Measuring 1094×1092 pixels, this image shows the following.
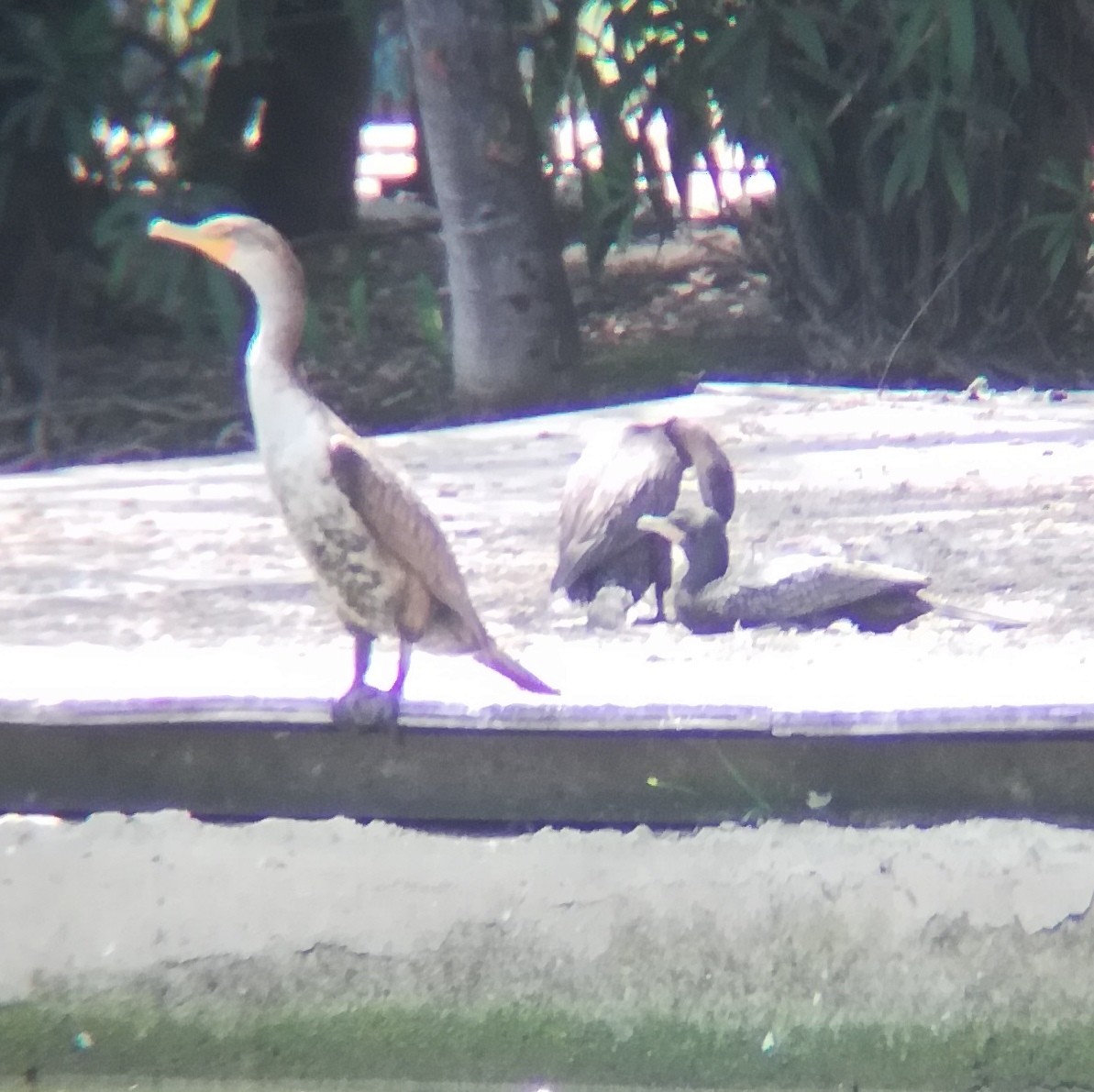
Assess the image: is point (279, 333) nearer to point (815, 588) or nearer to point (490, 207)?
point (815, 588)

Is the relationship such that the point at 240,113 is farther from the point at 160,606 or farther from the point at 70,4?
the point at 160,606

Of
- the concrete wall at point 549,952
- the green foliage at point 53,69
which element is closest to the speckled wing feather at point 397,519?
the concrete wall at point 549,952

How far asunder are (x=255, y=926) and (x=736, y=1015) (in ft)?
2.03

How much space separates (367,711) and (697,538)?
2.34 feet

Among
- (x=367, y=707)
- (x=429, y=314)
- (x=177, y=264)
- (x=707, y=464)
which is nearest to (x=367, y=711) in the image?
(x=367, y=707)

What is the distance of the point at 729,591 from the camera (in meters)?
2.50

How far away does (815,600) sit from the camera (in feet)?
8.05

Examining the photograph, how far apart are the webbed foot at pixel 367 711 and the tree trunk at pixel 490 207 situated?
288 cm

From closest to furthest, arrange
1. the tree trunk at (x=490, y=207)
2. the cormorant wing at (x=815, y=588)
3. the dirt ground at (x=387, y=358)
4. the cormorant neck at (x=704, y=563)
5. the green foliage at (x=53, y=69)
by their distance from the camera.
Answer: the cormorant wing at (x=815, y=588)
the cormorant neck at (x=704, y=563)
the tree trunk at (x=490, y=207)
the green foliage at (x=53, y=69)
the dirt ground at (x=387, y=358)

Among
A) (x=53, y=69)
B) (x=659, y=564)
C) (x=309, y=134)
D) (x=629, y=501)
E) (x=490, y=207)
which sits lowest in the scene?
(x=659, y=564)

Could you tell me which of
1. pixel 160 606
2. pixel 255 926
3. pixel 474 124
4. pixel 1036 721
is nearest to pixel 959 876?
pixel 1036 721

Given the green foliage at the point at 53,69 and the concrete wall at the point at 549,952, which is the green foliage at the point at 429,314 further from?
the concrete wall at the point at 549,952

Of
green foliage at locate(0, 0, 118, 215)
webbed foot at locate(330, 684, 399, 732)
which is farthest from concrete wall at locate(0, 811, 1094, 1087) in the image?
green foliage at locate(0, 0, 118, 215)

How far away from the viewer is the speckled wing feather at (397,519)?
2.04m
